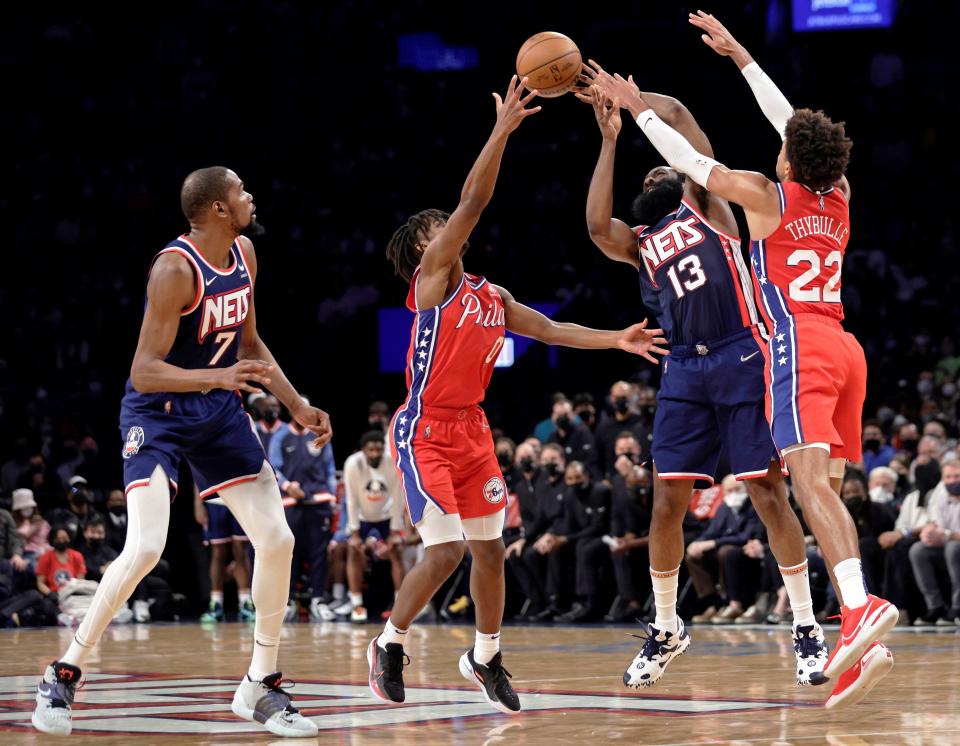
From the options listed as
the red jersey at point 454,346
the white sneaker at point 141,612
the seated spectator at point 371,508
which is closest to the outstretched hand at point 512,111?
the red jersey at point 454,346

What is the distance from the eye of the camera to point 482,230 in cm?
2205

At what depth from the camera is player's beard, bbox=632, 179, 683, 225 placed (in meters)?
6.82

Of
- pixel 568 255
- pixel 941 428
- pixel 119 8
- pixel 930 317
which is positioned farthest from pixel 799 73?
pixel 119 8

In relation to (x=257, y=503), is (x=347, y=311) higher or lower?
higher

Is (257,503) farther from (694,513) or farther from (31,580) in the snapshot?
(31,580)

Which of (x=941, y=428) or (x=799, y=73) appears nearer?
(x=941, y=428)

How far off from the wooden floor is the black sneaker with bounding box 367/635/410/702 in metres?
0.08

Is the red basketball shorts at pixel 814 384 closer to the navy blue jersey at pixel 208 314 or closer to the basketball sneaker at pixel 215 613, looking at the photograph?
the navy blue jersey at pixel 208 314

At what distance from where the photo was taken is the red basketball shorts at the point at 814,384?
579 cm

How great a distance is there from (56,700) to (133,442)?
3.37 feet

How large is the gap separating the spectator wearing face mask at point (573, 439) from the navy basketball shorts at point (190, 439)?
8566 mm

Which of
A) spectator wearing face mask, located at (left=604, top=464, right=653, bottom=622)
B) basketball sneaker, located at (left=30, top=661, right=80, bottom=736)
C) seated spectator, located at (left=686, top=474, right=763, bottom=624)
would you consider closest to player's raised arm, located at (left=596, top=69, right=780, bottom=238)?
basketball sneaker, located at (left=30, top=661, right=80, bottom=736)

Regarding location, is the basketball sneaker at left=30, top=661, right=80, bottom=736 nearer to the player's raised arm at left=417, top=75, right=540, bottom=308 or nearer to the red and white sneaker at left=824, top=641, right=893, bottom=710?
the player's raised arm at left=417, top=75, right=540, bottom=308

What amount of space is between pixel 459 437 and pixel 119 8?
68.4ft
